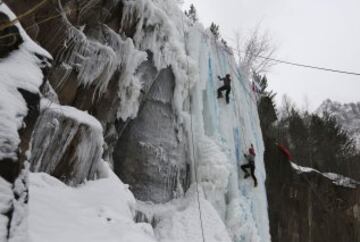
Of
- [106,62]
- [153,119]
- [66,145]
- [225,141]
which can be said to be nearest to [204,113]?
[225,141]

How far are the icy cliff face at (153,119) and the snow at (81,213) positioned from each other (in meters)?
0.42

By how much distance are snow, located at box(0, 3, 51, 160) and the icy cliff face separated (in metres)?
1.59

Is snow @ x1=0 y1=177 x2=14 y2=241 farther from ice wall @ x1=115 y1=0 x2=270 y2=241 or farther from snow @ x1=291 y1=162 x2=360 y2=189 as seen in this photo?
snow @ x1=291 y1=162 x2=360 y2=189

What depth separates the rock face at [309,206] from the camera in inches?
534

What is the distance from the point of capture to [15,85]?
2.92 meters

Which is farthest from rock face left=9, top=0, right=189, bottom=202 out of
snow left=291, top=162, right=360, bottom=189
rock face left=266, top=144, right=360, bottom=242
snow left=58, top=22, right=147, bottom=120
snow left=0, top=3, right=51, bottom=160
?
snow left=291, top=162, right=360, bottom=189

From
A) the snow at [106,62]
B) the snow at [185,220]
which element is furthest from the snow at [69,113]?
the snow at [185,220]

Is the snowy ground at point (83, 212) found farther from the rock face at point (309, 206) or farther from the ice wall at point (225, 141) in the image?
the rock face at point (309, 206)

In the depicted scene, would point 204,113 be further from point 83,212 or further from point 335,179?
point 335,179

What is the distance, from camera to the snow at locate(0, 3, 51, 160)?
2.67 m

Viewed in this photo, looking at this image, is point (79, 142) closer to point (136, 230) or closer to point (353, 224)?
point (136, 230)

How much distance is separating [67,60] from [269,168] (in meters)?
9.72

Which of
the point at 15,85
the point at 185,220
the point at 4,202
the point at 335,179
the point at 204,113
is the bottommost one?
the point at 185,220

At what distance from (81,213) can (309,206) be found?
11283 mm
